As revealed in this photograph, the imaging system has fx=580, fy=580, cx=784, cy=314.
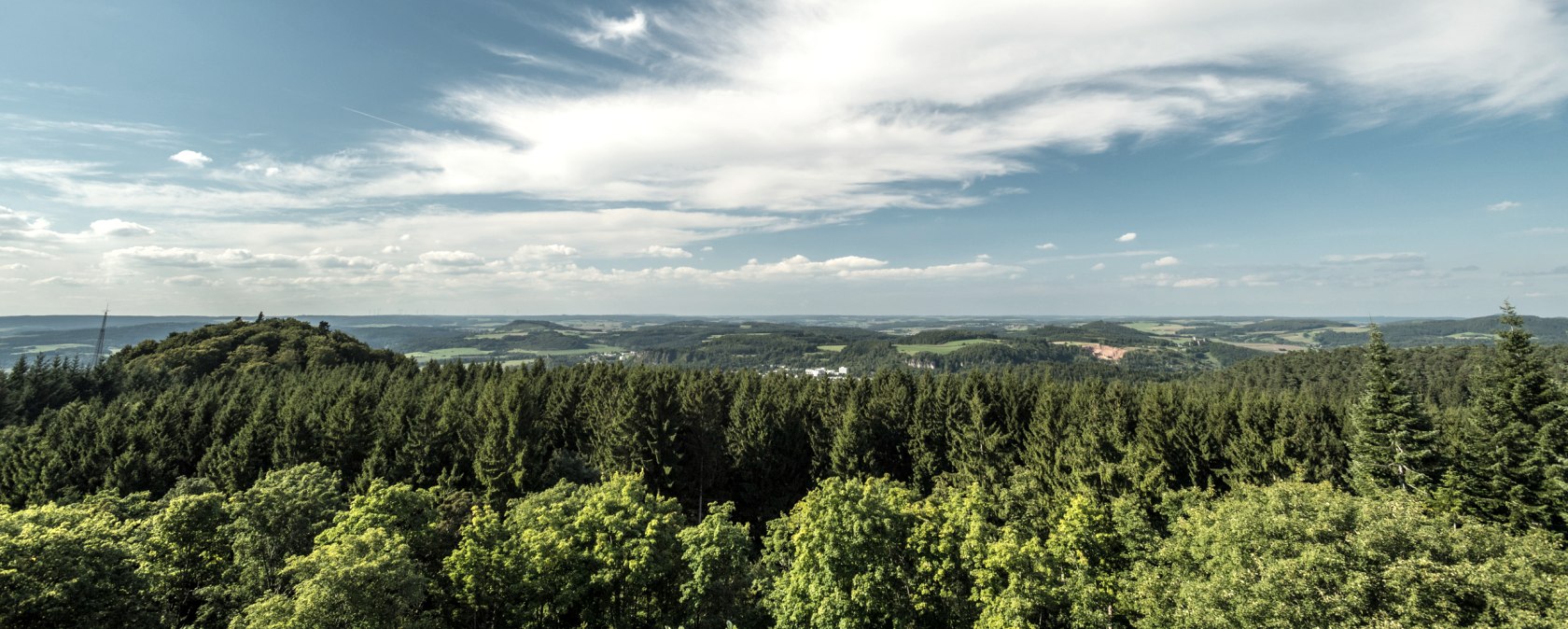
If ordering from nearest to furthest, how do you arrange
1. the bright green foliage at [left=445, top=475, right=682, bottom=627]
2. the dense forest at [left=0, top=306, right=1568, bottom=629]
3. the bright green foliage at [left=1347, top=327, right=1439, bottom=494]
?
1. the dense forest at [left=0, top=306, right=1568, bottom=629]
2. the bright green foliage at [left=445, top=475, right=682, bottom=627]
3. the bright green foliage at [left=1347, top=327, right=1439, bottom=494]

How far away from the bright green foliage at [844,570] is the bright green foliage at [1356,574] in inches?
423

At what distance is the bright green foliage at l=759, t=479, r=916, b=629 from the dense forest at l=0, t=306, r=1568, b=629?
0.47ft

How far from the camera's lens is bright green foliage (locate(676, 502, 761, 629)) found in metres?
26.1

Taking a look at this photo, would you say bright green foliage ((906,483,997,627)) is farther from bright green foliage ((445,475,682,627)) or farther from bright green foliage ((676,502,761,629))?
bright green foliage ((445,475,682,627))

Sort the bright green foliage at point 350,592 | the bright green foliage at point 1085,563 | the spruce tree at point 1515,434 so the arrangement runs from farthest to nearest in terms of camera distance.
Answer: the spruce tree at point 1515,434 < the bright green foliage at point 1085,563 < the bright green foliage at point 350,592

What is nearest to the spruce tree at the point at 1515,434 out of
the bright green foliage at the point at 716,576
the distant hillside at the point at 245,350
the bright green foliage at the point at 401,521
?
the bright green foliage at the point at 716,576

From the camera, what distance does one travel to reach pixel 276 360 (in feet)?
322

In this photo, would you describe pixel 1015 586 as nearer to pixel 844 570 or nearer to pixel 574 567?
pixel 844 570

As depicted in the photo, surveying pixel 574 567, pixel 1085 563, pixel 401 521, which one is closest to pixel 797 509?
pixel 574 567

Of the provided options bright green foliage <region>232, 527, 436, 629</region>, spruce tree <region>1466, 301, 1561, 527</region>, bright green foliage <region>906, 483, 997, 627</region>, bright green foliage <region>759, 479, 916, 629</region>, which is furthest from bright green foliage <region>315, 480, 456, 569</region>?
spruce tree <region>1466, 301, 1561, 527</region>

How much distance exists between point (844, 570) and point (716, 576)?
5908mm

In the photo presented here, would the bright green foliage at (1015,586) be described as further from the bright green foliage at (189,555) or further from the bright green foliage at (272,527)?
the bright green foliage at (189,555)

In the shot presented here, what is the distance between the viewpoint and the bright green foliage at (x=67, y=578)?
19344 millimetres

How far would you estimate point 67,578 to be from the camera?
20.3 m
